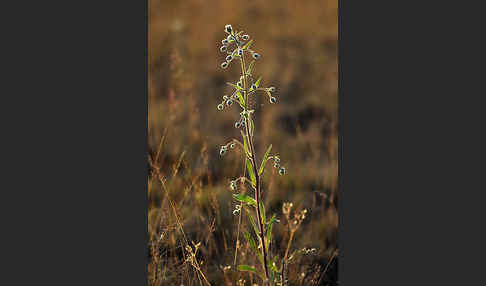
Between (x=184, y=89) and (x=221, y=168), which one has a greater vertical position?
(x=184, y=89)

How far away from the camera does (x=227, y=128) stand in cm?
449

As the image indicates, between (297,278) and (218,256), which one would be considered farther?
(218,256)

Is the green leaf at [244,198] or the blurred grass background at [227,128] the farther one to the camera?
the blurred grass background at [227,128]

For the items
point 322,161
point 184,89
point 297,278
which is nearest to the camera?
point 297,278

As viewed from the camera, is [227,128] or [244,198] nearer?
[244,198]

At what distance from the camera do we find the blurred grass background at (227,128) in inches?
120

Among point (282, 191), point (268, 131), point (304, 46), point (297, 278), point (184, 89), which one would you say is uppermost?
point (304, 46)

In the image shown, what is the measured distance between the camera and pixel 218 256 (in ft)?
10.0

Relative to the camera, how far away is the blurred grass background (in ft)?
9.98

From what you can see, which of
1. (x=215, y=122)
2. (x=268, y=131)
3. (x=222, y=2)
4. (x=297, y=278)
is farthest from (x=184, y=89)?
(x=297, y=278)

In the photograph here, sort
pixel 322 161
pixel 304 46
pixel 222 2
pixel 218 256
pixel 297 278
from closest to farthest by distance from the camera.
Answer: pixel 297 278, pixel 218 256, pixel 322 161, pixel 304 46, pixel 222 2

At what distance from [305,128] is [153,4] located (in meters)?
2.89

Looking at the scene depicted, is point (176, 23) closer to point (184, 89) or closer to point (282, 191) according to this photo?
point (184, 89)

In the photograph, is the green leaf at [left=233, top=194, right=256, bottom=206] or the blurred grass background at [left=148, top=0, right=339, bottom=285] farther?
the blurred grass background at [left=148, top=0, right=339, bottom=285]
